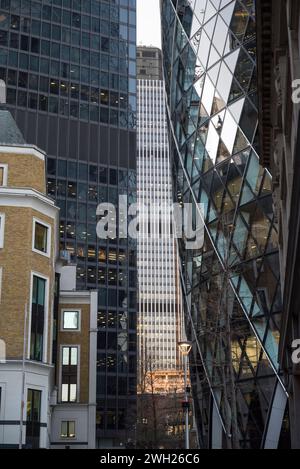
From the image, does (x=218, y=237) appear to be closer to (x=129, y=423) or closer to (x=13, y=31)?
(x=129, y=423)

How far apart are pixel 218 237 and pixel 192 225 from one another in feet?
18.8

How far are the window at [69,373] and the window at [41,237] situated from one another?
1449 centimetres

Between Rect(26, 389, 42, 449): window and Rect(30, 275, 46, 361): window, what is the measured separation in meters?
2.06

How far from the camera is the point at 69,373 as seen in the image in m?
53.2

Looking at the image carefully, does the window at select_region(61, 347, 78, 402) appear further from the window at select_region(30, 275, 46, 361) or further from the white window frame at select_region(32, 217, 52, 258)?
the white window frame at select_region(32, 217, 52, 258)

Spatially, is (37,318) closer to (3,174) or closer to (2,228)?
(2,228)

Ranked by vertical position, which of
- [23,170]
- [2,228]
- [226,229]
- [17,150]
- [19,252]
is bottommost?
[19,252]

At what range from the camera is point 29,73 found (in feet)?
363

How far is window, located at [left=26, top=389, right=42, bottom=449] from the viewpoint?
1470 inches

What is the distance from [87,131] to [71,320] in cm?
6355

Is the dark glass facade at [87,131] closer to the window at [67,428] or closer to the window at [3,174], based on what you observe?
the window at [67,428]

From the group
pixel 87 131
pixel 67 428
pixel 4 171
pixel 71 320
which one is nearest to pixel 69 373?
pixel 71 320

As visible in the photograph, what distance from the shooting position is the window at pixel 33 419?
3734cm

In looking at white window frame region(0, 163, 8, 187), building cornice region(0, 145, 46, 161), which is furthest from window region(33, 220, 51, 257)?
building cornice region(0, 145, 46, 161)
